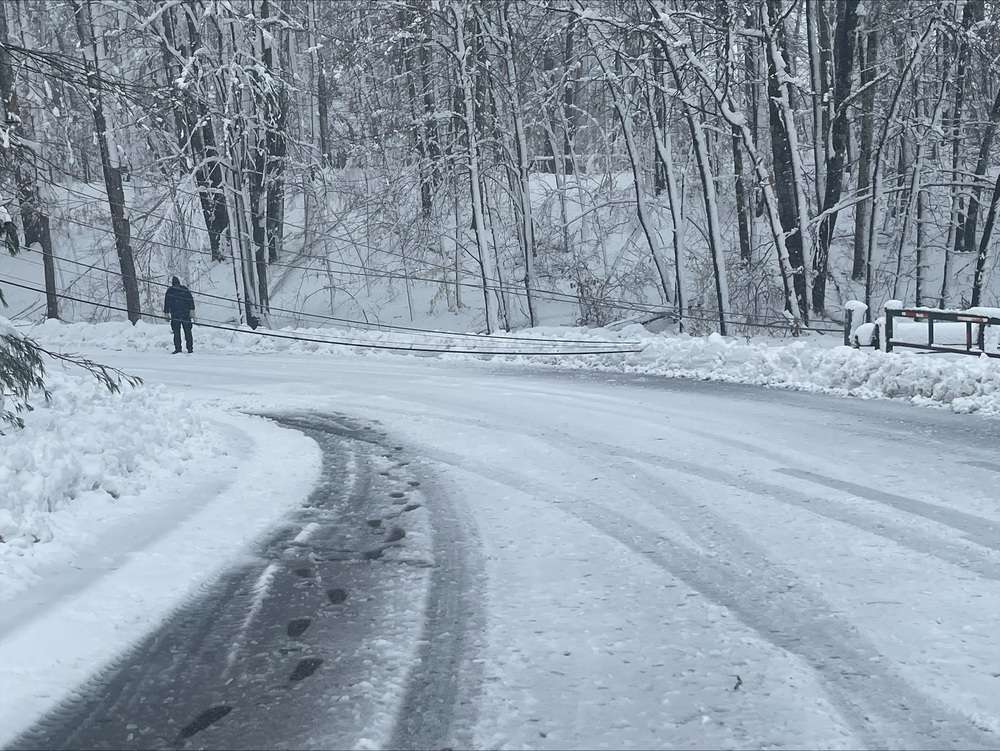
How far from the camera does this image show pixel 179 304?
22.5 meters

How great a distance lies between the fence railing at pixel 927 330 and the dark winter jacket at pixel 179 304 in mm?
14814

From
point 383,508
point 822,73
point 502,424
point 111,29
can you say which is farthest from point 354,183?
point 383,508

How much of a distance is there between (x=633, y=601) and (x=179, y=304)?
63.3 ft

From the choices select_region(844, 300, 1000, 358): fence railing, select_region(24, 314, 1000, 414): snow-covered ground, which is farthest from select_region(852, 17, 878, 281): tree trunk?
select_region(844, 300, 1000, 358): fence railing

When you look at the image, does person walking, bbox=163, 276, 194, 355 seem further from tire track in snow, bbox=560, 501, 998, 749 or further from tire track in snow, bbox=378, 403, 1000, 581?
tire track in snow, bbox=560, 501, 998, 749

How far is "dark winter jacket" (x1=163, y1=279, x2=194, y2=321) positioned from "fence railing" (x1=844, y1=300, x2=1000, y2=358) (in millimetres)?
14814

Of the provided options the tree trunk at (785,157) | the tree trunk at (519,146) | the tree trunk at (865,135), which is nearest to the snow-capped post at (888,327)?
the tree trunk at (785,157)

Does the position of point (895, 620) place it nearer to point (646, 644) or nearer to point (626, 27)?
point (646, 644)

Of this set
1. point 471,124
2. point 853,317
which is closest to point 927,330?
point 853,317

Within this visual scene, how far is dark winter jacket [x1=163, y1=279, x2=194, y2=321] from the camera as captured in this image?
2252 centimetres

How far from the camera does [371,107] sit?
33969 mm

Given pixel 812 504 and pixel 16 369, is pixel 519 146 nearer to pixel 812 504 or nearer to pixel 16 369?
pixel 16 369

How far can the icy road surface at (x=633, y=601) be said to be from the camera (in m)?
4.02

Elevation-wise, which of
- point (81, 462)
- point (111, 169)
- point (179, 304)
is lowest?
point (81, 462)
